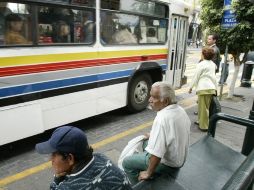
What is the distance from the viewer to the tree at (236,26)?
683cm

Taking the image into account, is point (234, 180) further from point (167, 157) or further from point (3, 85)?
point (3, 85)

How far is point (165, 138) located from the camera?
2613 mm

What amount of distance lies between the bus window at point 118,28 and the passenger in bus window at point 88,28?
251mm

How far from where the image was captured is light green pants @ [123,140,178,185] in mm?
2822

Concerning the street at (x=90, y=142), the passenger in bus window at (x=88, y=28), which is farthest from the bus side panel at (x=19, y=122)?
the passenger in bus window at (x=88, y=28)

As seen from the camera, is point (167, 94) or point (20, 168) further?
point (20, 168)

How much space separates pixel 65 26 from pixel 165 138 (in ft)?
9.19

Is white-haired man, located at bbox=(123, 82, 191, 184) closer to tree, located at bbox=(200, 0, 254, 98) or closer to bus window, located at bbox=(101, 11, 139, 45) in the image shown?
bus window, located at bbox=(101, 11, 139, 45)

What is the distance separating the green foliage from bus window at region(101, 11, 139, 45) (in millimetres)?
2604

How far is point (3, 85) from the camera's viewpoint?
3744 mm

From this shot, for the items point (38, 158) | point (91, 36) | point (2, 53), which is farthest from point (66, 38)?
point (38, 158)

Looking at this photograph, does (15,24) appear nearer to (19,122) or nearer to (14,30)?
(14,30)

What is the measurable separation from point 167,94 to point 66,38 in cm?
249

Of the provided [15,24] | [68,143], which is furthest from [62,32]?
[68,143]
